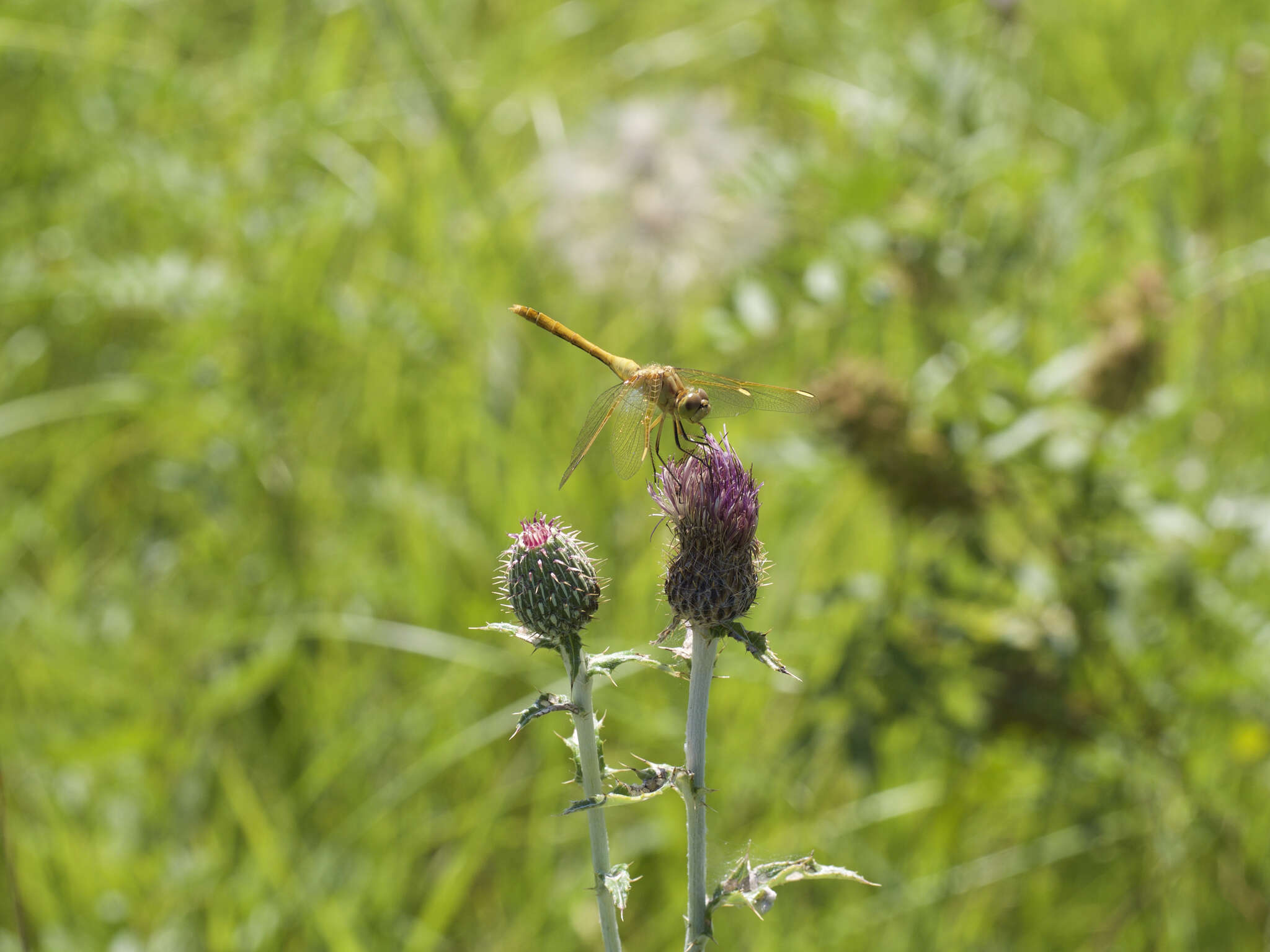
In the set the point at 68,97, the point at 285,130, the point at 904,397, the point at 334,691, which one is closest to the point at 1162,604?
the point at 904,397

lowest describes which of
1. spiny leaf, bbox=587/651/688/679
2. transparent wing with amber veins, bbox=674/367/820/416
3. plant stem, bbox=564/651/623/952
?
plant stem, bbox=564/651/623/952

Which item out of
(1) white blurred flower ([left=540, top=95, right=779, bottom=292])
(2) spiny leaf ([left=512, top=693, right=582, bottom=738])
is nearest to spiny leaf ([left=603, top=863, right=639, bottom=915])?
(2) spiny leaf ([left=512, top=693, right=582, bottom=738])

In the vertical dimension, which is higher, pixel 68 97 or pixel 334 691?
pixel 68 97

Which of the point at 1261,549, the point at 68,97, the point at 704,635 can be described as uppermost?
the point at 68,97

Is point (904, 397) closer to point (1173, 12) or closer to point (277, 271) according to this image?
point (277, 271)

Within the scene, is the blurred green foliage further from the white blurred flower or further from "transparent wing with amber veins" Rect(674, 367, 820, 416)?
"transparent wing with amber veins" Rect(674, 367, 820, 416)

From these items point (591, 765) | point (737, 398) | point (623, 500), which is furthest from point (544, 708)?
point (623, 500)

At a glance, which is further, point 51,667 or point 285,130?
point 285,130
